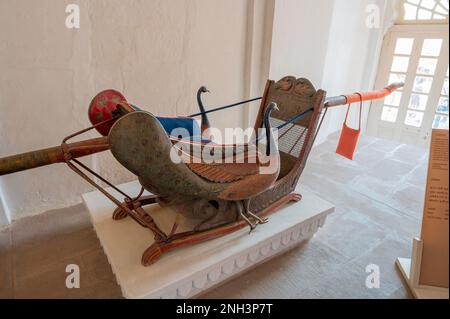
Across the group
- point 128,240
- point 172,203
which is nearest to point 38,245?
point 128,240

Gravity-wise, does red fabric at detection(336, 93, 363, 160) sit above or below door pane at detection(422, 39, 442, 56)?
below

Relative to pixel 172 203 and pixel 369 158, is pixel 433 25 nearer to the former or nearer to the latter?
pixel 369 158

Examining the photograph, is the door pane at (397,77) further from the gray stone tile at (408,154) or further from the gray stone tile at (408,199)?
the gray stone tile at (408,199)

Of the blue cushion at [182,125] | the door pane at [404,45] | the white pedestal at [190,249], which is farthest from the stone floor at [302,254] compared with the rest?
the door pane at [404,45]

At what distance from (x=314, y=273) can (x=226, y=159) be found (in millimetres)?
794

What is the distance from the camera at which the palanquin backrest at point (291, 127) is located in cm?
155

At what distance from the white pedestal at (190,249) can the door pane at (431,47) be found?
3.02 metres

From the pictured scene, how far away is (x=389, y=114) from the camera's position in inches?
161

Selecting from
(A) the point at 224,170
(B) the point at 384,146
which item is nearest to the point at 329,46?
(B) the point at 384,146

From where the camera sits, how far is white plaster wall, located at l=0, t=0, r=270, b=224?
166cm

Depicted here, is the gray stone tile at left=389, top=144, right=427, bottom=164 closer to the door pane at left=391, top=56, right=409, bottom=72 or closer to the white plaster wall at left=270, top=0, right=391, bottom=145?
the white plaster wall at left=270, top=0, right=391, bottom=145

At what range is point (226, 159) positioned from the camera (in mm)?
1259

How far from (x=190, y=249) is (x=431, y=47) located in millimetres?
3848

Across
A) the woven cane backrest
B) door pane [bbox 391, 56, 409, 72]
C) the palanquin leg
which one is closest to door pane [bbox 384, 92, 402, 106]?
door pane [bbox 391, 56, 409, 72]
